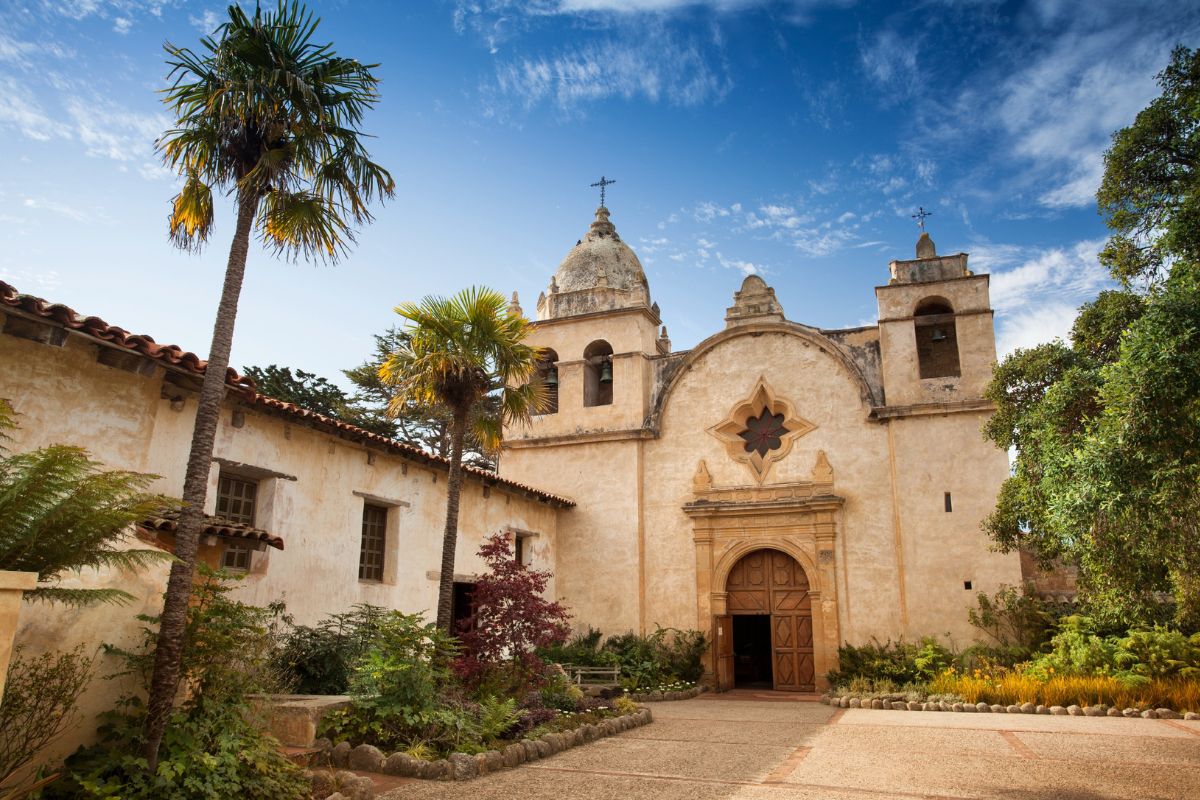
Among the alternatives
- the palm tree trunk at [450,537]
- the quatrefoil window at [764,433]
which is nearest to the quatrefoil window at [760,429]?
the quatrefoil window at [764,433]

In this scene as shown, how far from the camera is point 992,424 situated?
15109 millimetres

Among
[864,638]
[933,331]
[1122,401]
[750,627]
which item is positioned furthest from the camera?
[750,627]

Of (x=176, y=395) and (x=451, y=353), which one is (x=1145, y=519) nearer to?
(x=451, y=353)

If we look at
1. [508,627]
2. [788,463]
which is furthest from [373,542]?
[788,463]

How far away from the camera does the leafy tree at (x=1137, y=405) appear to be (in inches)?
315

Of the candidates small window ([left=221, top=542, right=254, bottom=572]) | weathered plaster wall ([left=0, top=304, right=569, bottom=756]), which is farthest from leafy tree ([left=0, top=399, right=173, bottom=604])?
small window ([left=221, top=542, right=254, bottom=572])

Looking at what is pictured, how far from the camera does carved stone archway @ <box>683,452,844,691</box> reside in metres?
17.1

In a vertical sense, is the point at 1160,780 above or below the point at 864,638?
below

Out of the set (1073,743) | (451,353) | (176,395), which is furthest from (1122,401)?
(176,395)

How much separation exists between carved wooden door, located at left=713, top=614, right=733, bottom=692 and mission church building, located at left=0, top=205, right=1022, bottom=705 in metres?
0.06

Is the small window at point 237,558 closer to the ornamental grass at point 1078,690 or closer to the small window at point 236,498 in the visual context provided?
the small window at point 236,498

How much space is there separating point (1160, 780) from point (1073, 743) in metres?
2.22

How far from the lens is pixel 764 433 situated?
1895 cm

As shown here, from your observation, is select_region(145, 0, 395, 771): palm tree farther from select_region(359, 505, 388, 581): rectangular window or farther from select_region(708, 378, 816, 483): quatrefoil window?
select_region(708, 378, 816, 483): quatrefoil window
